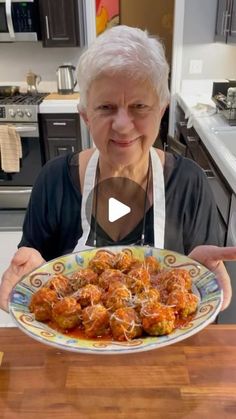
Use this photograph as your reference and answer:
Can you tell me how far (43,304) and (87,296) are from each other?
0.28ft

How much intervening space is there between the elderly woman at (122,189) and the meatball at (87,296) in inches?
8.5

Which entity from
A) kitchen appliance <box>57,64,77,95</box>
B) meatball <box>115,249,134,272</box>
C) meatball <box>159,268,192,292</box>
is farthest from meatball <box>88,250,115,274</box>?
kitchen appliance <box>57,64,77,95</box>

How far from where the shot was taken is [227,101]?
2.26m

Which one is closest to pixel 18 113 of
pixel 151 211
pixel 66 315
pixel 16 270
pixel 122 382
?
pixel 151 211

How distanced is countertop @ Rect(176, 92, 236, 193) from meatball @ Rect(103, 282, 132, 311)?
87 centimetres

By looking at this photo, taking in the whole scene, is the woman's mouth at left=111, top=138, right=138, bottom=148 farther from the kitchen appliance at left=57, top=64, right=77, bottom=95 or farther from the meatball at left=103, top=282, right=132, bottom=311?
the kitchen appliance at left=57, top=64, right=77, bottom=95

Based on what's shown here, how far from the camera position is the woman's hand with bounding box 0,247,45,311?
0.84 m

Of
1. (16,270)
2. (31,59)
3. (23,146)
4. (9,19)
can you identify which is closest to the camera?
(16,270)

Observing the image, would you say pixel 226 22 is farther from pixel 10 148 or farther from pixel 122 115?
pixel 122 115

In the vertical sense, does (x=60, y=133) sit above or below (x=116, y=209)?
Result: below

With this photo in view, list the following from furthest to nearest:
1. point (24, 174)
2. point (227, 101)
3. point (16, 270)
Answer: point (24, 174) → point (227, 101) → point (16, 270)

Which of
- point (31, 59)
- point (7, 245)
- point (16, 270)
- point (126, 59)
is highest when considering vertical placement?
point (126, 59)

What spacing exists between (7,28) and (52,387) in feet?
9.49
